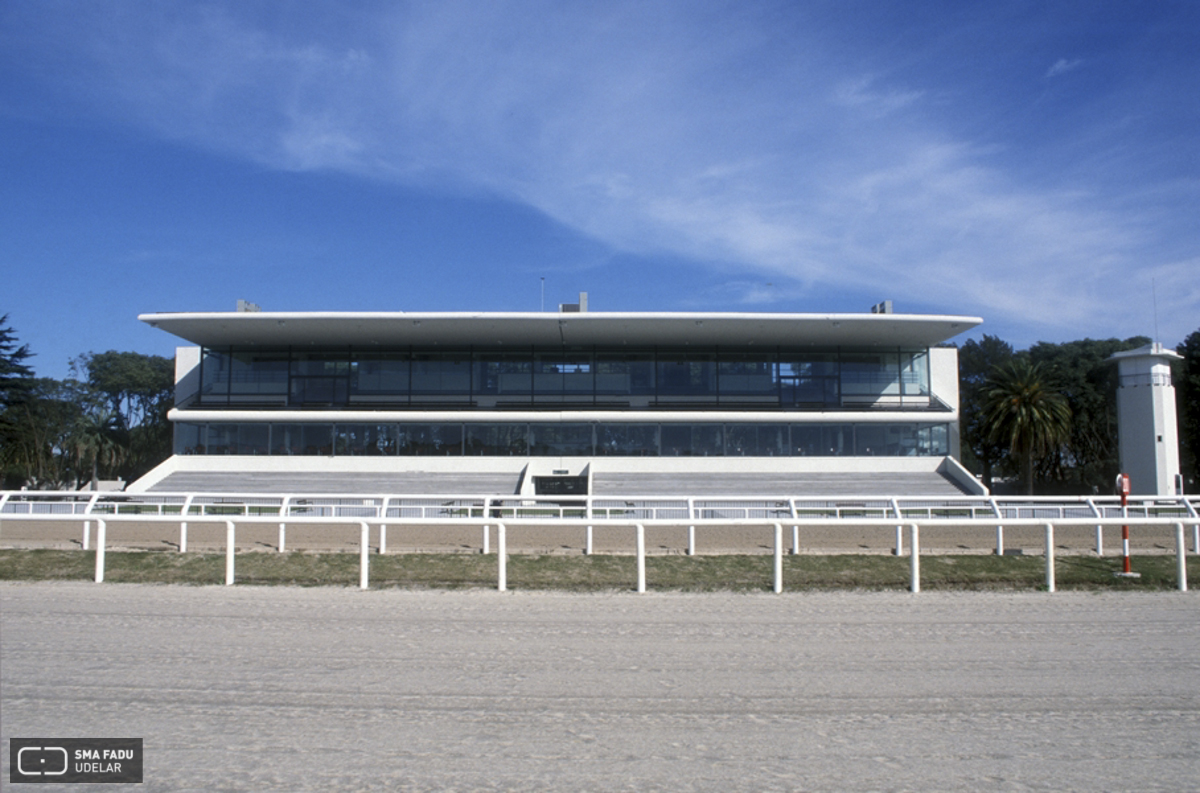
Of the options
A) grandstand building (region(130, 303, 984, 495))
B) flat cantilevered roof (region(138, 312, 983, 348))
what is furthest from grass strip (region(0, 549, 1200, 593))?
flat cantilevered roof (region(138, 312, 983, 348))

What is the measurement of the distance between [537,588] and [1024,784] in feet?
21.8

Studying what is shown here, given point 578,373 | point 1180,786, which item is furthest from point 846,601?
point 578,373

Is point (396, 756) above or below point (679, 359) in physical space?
below

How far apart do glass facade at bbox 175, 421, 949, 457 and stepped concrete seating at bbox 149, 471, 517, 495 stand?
1.49 metres

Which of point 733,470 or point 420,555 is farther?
point 733,470

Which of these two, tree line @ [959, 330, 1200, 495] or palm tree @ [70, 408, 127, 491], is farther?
palm tree @ [70, 408, 127, 491]

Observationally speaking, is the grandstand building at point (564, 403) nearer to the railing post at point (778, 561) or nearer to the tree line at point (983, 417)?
the tree line at point (983, 417)

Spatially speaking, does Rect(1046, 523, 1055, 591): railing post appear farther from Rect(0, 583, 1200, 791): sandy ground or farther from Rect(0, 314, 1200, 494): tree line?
Rect(0, 314, 1200, 494): tree line

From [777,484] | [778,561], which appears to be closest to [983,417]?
[777,484]

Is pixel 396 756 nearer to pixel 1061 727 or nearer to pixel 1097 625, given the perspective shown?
pixel 1061 727

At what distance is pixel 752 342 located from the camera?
1534 inches

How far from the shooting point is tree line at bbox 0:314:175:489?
4431 cm

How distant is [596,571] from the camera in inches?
426

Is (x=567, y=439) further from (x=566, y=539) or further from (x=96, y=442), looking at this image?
(x=96, y=442)
